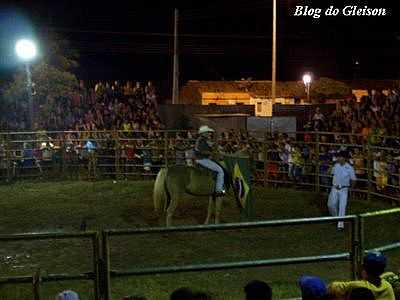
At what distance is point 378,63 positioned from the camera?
4900cm

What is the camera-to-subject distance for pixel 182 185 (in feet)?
43.1

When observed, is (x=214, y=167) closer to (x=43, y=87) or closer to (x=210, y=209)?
(x=210, y=209)

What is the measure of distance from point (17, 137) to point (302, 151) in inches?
369

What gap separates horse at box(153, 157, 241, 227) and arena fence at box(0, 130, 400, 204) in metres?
5.01

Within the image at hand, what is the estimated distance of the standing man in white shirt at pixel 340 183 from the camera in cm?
1295

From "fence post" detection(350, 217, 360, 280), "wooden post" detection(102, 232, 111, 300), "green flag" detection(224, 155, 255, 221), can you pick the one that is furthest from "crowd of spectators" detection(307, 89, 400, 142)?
"wooden post" detection(102, 232, 111, 300)

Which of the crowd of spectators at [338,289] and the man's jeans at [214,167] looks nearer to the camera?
the crowd of spectators at [338,289]

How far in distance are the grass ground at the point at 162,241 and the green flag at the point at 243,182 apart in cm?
43

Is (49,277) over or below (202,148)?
below

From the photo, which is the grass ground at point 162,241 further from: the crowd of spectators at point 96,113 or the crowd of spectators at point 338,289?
the crowd of spectators at point 96,113

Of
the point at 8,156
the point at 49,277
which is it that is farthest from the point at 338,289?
the point at 8,156

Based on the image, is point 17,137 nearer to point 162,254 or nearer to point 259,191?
point 259,191

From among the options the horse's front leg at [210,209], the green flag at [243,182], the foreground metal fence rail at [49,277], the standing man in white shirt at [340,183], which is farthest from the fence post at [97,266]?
the standing man in white shirt at [340,183]

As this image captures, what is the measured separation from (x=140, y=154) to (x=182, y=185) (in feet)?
27.9
